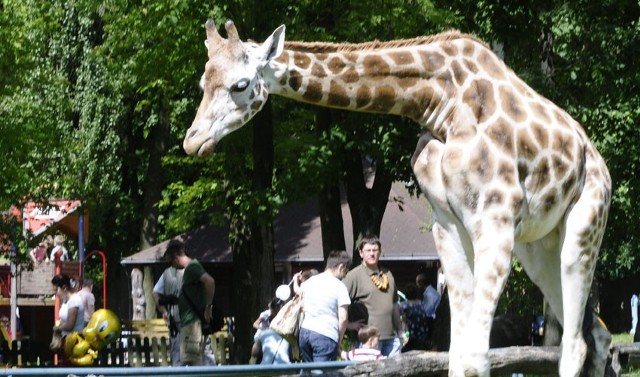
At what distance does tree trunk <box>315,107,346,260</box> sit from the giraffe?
47.7 ft

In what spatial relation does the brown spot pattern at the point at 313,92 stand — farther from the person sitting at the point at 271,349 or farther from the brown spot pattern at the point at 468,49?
the person sitting at the point at 271,349

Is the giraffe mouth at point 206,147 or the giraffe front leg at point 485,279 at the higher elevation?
the giraffe mouth at point 206,147

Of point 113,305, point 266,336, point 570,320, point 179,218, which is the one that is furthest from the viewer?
point 113,305

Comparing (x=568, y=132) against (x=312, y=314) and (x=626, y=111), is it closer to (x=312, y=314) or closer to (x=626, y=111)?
(x=312, y=314)

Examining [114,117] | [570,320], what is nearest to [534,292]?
[114,117]

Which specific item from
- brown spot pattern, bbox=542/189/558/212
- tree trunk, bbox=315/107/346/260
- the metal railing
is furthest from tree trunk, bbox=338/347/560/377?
tree trunk, bbox=315/107/346/260

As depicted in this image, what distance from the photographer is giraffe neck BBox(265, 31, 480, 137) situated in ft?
25.7

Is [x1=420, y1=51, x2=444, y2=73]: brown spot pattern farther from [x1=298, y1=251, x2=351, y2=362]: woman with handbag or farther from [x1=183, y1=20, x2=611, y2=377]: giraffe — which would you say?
[x1=298, y1=251, x2=351, y2=362]: woman with handbag

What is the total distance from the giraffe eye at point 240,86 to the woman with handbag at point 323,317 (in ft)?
18.3

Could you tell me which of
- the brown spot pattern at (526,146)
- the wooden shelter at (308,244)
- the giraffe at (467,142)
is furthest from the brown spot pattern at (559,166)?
the wooden shelter at (308,244)

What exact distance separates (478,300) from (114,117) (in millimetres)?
27845

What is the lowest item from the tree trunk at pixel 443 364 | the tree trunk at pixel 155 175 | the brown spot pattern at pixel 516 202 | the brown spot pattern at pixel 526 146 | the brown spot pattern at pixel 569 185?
the tree trunk at pixel 443 364

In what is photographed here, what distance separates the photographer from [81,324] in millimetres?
17906

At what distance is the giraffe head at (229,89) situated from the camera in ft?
25.1
